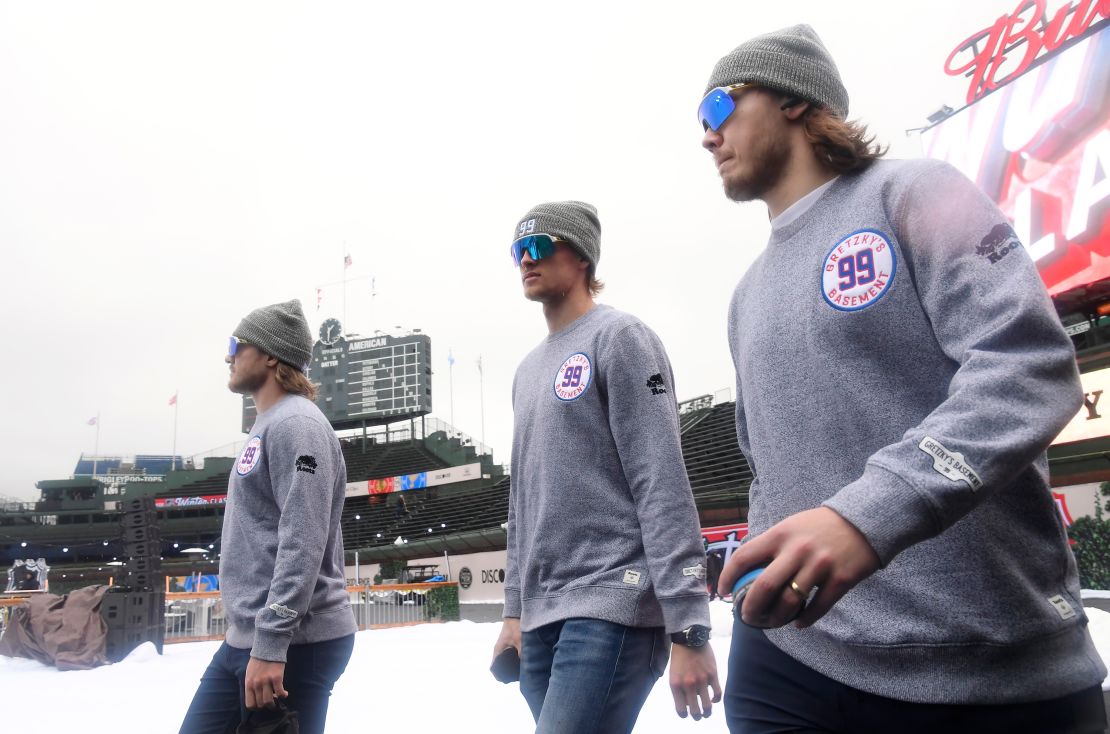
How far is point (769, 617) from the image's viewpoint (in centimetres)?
82

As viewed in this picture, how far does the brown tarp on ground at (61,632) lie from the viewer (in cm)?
845

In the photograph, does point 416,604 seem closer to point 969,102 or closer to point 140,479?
point 969,102

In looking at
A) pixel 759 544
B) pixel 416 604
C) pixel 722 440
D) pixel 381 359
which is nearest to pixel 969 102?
pixel 722 440

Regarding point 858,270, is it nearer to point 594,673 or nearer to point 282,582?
point 594,673

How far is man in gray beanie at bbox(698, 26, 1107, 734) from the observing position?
86 cm

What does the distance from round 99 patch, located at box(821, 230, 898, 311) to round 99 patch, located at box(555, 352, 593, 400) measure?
930 millimetres

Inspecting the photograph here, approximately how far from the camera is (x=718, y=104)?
1.52 meters

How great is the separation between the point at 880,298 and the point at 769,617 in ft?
1.95

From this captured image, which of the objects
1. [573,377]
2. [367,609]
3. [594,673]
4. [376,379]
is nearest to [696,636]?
[594,673]

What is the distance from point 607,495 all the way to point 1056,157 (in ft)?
54.9

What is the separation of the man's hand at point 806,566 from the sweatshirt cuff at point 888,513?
0.04 ft

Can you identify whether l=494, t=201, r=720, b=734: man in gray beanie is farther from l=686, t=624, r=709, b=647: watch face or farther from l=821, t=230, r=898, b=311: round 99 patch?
l=821, t=230, r=898, b=311: round 99 patch

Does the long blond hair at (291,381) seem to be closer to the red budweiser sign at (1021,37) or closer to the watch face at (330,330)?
the red budweiser sign at (1021,37)

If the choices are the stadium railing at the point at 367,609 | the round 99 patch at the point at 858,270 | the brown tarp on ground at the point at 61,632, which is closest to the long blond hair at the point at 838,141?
the round 99 patch at the point at 858,270
